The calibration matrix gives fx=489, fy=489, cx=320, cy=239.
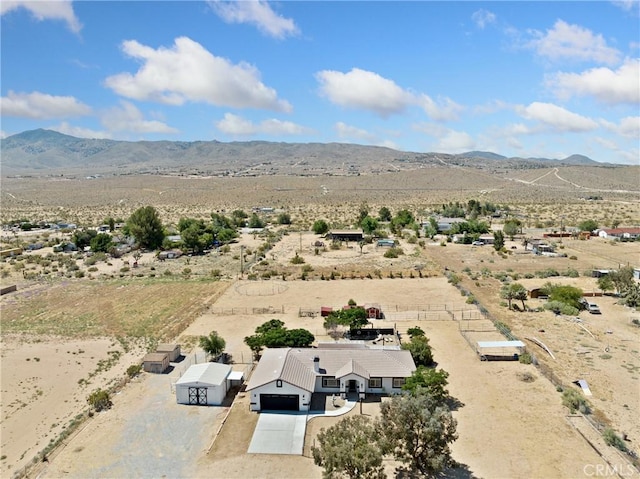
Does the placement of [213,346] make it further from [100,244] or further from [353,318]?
[100,244]

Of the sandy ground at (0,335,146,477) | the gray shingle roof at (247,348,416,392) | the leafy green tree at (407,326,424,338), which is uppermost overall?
the gray shingle roof at (247,348,416,392)

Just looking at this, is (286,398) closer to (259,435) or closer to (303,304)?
(259,435)

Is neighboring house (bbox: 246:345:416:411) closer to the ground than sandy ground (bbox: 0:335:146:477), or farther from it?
farther from it

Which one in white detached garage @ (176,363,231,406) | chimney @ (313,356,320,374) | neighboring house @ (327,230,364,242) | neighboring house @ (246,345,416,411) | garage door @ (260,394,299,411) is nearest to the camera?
neighboring house @ (246,345,416,411)

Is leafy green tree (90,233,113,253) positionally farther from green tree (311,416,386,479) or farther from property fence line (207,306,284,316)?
green tree (311,416,386,479)

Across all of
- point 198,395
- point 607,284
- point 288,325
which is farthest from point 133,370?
point 607,284

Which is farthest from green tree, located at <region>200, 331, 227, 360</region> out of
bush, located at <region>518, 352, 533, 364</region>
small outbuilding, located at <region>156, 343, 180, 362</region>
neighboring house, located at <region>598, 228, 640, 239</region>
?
neighboring house, located at <region>598, 228, 640, 239</region>

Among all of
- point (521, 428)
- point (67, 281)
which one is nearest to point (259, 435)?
point (521, 428)
